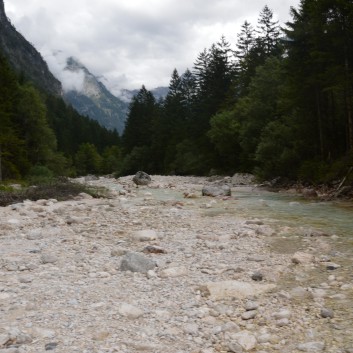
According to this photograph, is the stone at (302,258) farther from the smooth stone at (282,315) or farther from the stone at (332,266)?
the smooth stone at (282,315)

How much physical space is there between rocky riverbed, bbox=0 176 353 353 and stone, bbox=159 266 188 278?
0.06 ft

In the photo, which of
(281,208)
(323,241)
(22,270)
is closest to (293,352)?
(22,270)

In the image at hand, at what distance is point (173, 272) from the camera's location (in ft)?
21.0

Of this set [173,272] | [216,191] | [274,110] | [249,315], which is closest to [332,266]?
[249,315]

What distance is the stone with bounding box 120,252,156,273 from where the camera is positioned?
655 cm

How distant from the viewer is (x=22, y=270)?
6.58 meters

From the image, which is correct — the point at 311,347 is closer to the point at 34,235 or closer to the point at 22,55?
the point at 34,235

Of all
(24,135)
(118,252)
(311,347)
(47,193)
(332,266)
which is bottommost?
(311,347)

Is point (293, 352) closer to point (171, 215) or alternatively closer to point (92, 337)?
point (92, 337)

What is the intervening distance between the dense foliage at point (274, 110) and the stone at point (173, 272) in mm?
14533

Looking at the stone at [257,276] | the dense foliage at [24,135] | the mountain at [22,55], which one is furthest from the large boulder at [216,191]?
the mountain at [22,55]

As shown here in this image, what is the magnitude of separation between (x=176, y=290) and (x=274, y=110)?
27.5 metres

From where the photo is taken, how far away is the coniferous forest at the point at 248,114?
21.0 m

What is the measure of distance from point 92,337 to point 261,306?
2.15 meters
